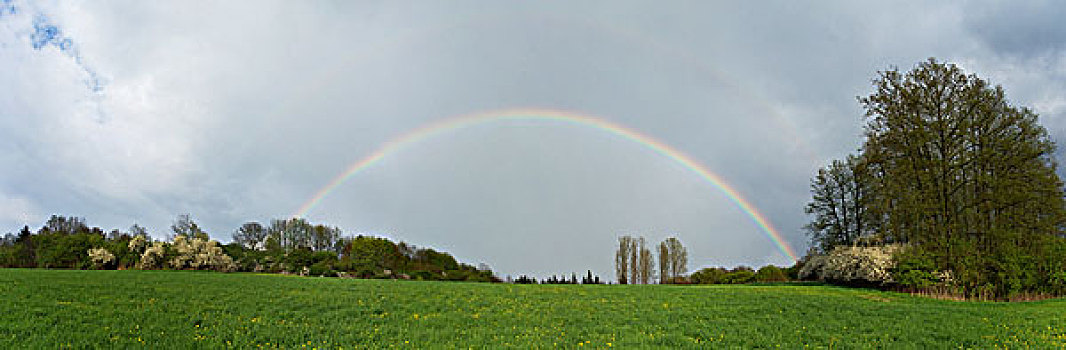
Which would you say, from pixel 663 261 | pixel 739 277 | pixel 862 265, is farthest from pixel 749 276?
pixel 862 265

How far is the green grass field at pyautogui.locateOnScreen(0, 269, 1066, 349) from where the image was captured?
11.0 meters

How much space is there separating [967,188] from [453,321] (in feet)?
98.1

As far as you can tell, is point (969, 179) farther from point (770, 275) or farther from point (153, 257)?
point (153, 257)

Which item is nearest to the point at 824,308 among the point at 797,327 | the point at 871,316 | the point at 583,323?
the point at 871,316

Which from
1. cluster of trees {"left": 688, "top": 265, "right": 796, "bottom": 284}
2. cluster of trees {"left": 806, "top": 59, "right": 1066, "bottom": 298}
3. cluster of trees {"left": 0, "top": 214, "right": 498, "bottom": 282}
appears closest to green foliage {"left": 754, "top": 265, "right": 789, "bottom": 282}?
cluster of trees {"left": 688, "top": 265, "right": 796, "bottom": 284}

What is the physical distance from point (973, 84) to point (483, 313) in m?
29.3

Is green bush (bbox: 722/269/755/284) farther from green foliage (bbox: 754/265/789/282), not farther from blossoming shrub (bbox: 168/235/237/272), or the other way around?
blossoming shrub (bbox: 168/235/237/272)

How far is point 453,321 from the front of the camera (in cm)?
1389

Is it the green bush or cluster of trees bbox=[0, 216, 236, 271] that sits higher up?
cluster of trees bbox=[0, 216, 236, 271]

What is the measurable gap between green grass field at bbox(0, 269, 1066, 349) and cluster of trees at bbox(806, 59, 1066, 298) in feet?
25.6

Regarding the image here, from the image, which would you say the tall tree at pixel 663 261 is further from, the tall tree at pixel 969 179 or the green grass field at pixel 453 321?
the green grass field at pixel 453 321

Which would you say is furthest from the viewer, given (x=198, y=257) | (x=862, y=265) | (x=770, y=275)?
(x=770, y=275)

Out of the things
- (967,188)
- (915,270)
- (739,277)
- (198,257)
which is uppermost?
(967,188)

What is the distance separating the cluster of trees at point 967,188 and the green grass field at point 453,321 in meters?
7.80
